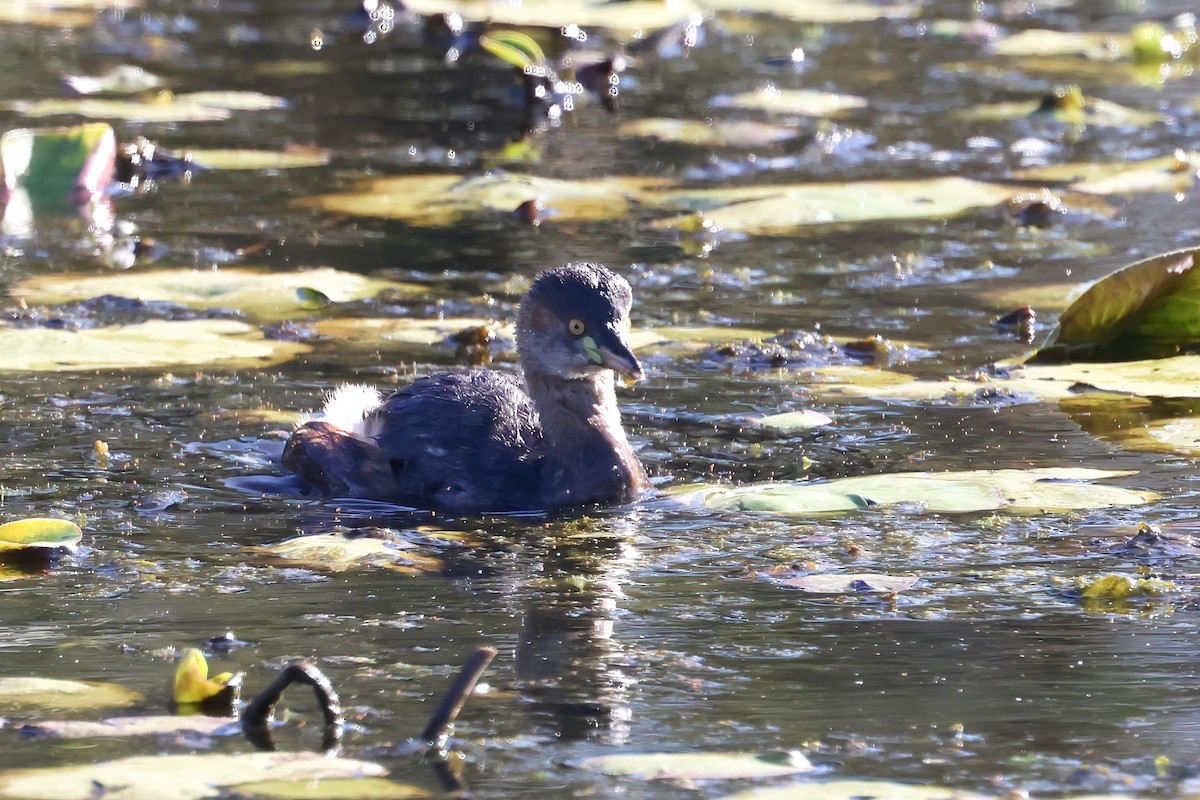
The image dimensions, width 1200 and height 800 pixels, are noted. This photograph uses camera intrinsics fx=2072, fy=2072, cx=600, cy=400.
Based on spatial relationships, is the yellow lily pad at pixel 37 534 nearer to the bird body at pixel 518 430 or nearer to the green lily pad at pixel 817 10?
the bird body at pixel 518 430

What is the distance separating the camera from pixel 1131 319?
7961 mm

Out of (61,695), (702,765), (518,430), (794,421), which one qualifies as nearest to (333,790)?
(702,765)

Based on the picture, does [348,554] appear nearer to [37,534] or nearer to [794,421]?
[37,534]

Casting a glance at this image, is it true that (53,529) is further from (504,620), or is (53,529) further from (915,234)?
(915,234)

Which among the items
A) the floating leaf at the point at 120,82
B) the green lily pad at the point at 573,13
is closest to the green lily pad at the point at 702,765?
the floating leaf at the point at 120,82

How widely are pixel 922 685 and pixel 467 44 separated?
1336cm

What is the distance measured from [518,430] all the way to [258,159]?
5776mm

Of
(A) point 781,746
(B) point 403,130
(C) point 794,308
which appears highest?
(B) point 403,130

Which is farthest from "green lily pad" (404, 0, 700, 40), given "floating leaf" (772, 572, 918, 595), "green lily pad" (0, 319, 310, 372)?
"floating leaf" (772, 572, 918, 595)

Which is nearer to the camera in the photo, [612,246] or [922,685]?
[922,685]

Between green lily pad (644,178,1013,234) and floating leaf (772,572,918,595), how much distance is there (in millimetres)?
5282

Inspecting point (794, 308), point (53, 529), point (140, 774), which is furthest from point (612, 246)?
point (140, 774)

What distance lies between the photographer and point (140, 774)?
395 cm

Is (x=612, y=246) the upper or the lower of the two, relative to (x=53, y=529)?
upper
